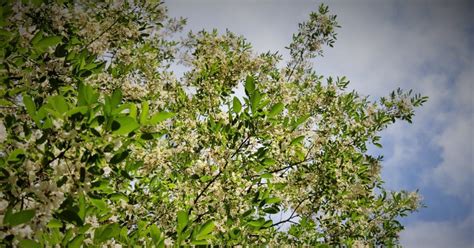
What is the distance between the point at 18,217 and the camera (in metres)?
1.75

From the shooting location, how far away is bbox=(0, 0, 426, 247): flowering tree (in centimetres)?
209

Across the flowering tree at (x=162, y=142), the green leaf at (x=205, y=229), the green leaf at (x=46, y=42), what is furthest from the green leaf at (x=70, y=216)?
the green leaf at (x=46, y=42)

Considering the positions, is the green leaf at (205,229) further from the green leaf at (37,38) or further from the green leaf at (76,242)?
the green leaf at (37,38)

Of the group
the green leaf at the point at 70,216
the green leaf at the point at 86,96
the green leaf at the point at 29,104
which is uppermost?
the green leaf at the point at 86,96

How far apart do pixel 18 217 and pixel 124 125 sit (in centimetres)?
74

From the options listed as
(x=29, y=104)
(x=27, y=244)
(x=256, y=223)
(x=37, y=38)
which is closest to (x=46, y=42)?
(x=37, y=38)

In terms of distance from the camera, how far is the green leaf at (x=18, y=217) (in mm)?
Result: 1734

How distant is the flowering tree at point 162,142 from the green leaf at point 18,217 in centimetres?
1

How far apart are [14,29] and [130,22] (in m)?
2.36

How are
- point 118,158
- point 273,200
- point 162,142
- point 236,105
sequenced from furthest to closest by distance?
point 162,142 < point 273,200 < point 236,105 < point 118,158

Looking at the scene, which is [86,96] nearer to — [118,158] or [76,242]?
[118,158]

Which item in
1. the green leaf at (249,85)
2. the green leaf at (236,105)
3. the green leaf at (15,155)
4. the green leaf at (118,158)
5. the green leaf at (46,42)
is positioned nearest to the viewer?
the green leaf at (15,155)

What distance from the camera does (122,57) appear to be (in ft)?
19.3

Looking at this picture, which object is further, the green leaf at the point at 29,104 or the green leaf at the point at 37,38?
the green leaf at the point at 37,38
